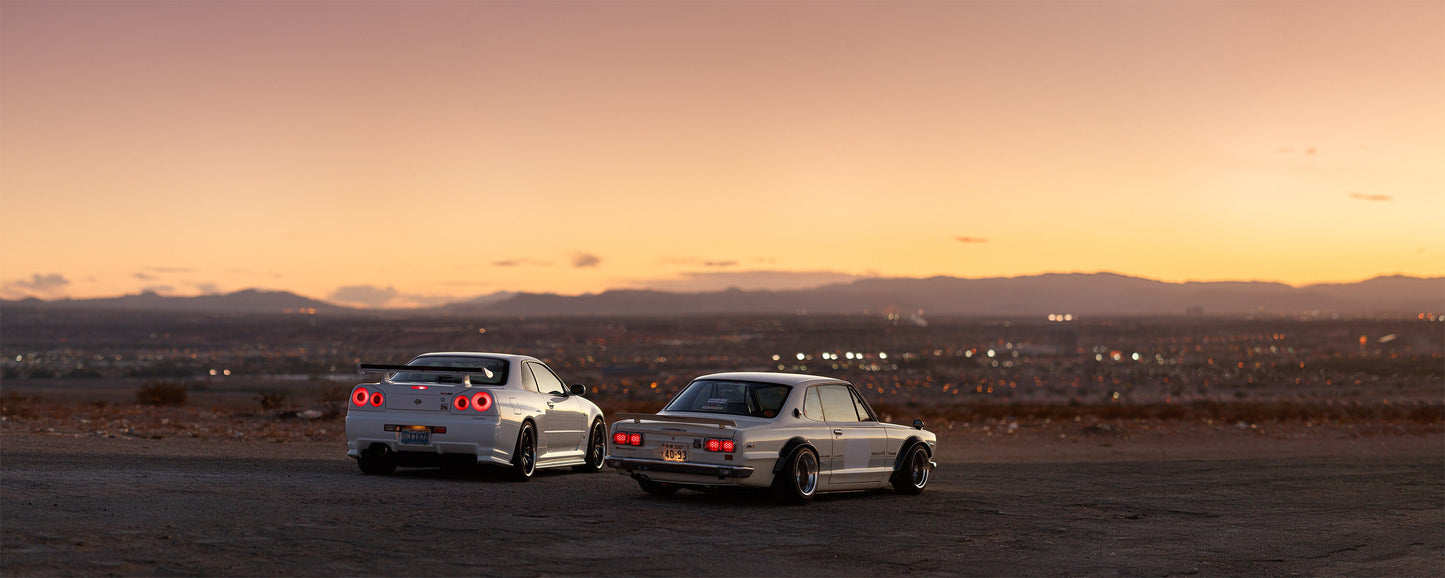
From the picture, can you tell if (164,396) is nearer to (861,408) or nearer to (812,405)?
(861,408)

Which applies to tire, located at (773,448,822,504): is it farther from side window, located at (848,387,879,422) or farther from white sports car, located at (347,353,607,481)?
white sports car, located at (347,353,607,481)

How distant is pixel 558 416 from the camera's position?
17.2 meters

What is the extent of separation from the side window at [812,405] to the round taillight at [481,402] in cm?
389

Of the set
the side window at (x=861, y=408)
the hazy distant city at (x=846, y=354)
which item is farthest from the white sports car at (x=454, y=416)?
the hazy distant city at (x=846, y=354)

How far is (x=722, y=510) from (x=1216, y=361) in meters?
112

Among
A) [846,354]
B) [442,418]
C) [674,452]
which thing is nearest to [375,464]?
[442,418]

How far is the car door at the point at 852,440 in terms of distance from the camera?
49.5 feet

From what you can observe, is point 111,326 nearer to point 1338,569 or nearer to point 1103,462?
point 1103,462

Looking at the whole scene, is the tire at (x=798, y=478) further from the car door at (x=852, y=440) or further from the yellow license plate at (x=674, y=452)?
the yellow license plate at (x=674, y=452)

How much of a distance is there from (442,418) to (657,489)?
2769 mm

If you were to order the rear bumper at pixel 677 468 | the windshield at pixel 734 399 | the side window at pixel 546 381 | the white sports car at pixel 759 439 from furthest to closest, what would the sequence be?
1. the side window at pixel 546 381
2. the windshield at pixel 734 399
3. the white sports car at pixel 759 439
4. the rear bumper at pixel 677 468

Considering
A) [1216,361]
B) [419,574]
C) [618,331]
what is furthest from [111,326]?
[419,574]

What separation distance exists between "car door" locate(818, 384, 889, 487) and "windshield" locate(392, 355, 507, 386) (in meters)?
4.19

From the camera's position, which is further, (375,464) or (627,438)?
(375,464)
